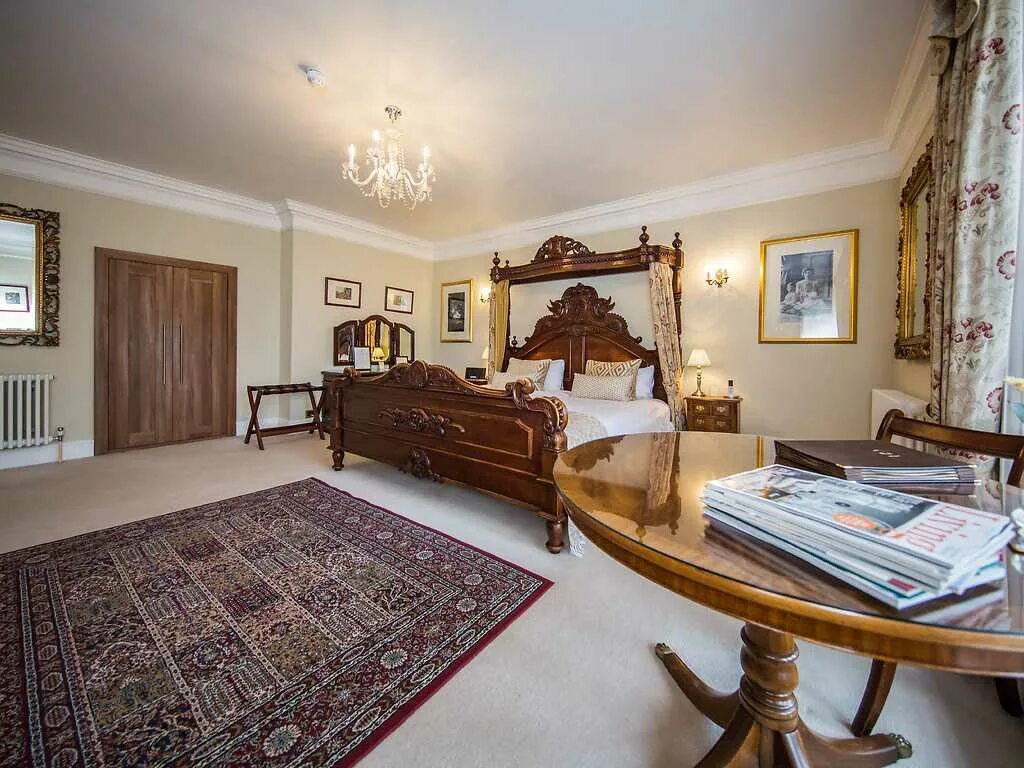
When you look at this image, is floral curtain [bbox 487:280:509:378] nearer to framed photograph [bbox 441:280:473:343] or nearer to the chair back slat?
framed photograph [bbox 441:280:473:343]

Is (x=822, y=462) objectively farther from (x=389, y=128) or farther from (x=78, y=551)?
(x=389, y=128)

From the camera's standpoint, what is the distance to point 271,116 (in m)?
3.40

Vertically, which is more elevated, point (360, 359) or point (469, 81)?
point (469, 81)

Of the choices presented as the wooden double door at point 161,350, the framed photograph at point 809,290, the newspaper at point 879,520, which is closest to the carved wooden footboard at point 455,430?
the newspaper at point 879,520

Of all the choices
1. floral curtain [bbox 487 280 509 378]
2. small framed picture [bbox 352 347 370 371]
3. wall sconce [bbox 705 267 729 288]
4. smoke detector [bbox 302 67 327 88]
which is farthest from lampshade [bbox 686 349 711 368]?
small framed picture [bbox 352 347 370 371]

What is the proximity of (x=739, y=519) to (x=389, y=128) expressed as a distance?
3.91 meters

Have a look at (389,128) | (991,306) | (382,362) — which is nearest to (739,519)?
(991,306)

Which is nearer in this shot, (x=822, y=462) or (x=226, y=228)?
(x=822, y=462)

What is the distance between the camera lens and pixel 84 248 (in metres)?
4.38

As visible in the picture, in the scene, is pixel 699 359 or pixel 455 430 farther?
pixel 699 359

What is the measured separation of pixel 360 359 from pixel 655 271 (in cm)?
414

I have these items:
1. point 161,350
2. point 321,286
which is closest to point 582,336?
point 321,286

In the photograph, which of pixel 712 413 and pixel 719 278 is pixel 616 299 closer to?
pixel 719 278

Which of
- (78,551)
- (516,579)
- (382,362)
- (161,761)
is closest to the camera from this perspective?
(161,761)
